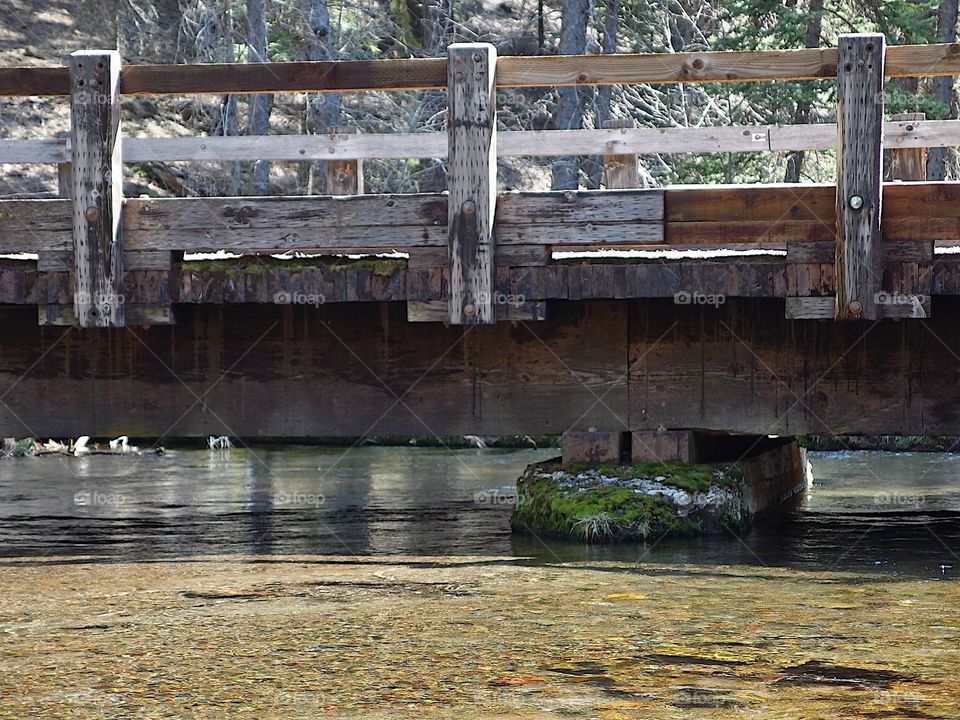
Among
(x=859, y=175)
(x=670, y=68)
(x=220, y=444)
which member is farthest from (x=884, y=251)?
(x=220, y=444)

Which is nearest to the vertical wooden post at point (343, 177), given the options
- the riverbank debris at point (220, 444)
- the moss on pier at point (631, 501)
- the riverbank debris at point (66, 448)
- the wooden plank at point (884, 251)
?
the moss on pier at point (631, 501)

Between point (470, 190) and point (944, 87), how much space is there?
18312mm

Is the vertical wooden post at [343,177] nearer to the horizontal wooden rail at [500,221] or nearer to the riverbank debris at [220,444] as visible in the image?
the horizontal wooden rail at [500,221]

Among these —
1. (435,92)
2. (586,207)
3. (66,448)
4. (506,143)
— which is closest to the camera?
(586,207)

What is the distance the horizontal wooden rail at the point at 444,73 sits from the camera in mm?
10258

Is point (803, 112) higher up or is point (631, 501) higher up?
point (803, 112)

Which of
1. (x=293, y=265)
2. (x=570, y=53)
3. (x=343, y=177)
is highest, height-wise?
(x=570, y=53)

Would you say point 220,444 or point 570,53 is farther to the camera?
point 570,53

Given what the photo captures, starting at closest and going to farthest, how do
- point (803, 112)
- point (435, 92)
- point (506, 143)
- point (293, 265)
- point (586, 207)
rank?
point (586, 207) < point (293, 265) < point (506, 143) < point (803, 112) < point (435, 92)

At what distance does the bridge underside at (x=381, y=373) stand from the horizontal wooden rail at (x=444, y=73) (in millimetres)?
1836

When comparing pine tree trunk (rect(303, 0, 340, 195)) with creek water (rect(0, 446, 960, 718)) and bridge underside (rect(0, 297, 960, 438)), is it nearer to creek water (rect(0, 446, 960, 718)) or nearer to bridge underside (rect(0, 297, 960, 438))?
creek water (rect(0, 446, 960, 718))

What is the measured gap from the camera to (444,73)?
1051 cm

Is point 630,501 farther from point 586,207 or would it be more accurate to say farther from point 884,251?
point 884,251

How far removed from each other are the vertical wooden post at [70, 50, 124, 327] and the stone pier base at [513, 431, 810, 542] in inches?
150
